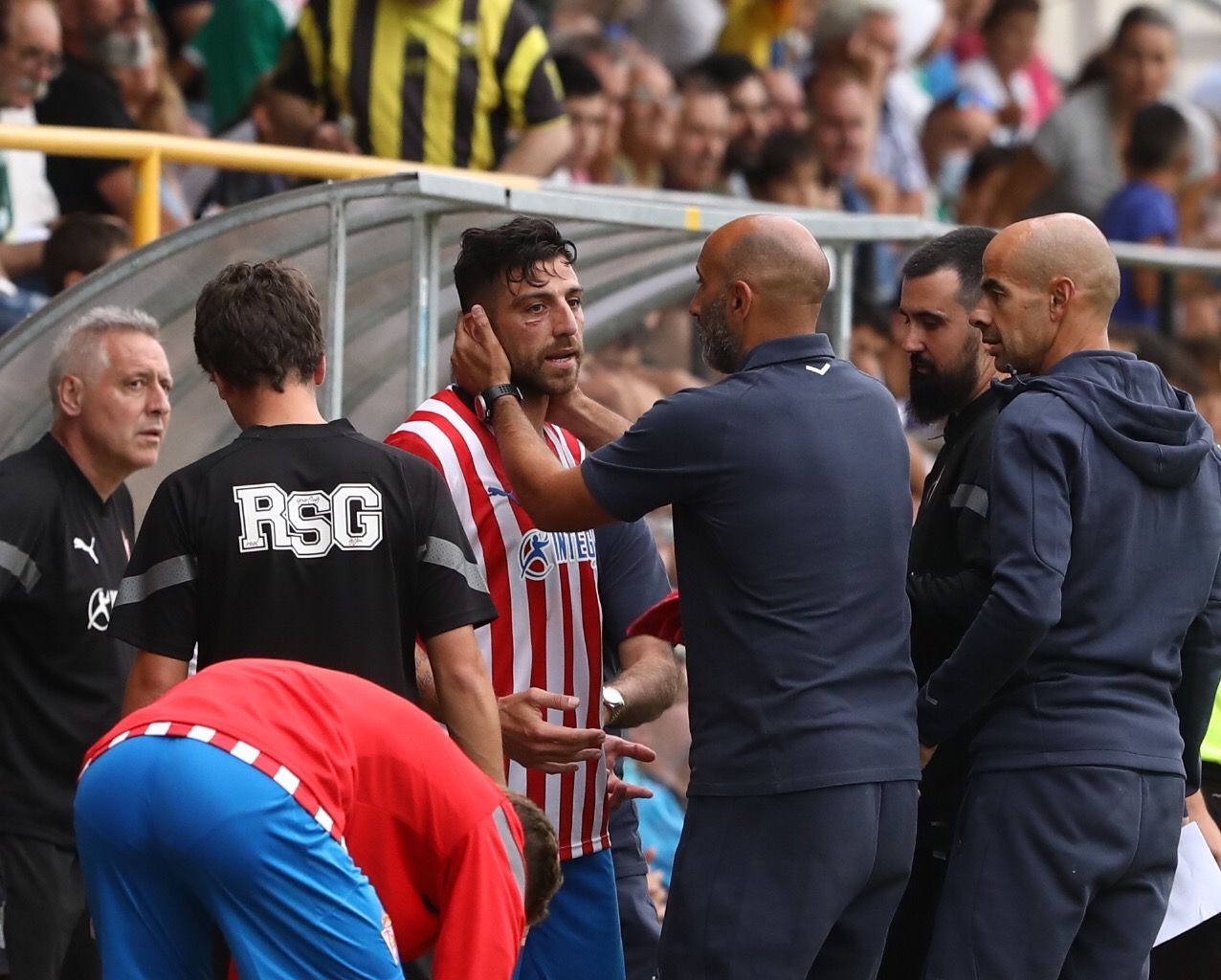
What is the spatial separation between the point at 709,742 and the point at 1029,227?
4.25 feet

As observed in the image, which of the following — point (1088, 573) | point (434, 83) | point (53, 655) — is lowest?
point (53, 655)

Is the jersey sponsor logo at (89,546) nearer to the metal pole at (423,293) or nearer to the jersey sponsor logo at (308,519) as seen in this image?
the metal pole at (423,293)

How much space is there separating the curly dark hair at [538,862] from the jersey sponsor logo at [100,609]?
6.73 ft

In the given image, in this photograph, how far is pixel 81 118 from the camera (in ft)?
25.8

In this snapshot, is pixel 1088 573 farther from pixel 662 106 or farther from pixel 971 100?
pixel 971 100

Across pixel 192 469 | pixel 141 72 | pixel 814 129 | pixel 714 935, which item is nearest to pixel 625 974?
pixel 714 935

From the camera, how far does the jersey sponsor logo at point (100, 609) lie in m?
5.12

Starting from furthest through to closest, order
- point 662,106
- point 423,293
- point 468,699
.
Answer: point 662,106 → point 423,293 → point 468,699

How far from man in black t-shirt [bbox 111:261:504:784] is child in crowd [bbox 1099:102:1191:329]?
704 centimetres

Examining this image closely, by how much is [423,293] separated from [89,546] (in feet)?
3.76

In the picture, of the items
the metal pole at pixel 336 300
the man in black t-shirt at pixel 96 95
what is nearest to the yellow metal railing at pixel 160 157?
the metal pole at pixel 336 300

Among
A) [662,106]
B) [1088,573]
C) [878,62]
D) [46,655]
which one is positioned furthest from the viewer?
[878,62]

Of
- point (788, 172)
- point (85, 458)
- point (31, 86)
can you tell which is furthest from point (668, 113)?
point (85, 458)

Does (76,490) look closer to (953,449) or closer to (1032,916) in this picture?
(953,449)
